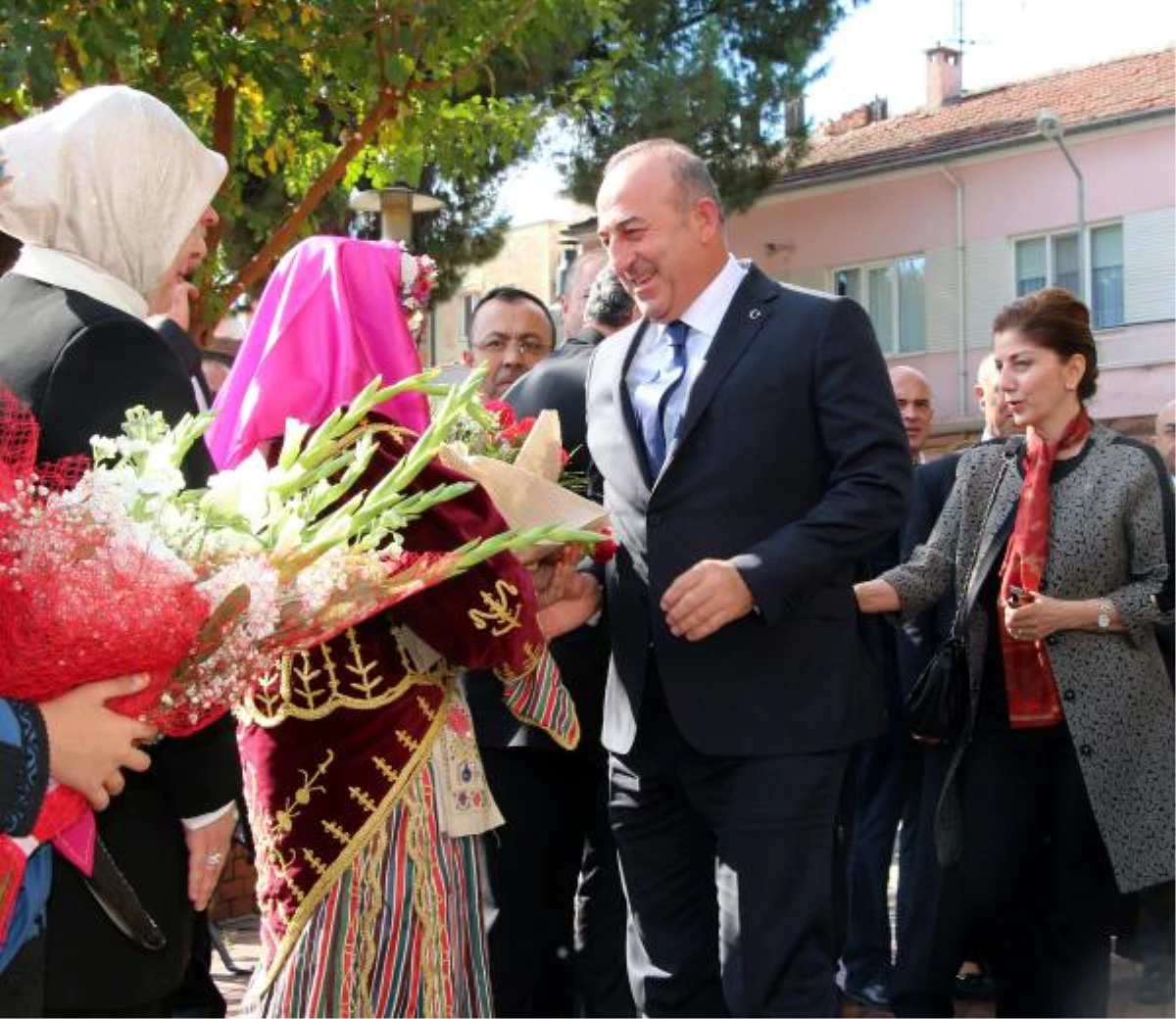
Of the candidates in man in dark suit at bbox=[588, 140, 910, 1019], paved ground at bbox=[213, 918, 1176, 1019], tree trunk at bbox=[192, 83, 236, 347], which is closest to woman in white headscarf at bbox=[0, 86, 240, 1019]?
man in dark suit at bbox=[588, 140, 910, 1019]

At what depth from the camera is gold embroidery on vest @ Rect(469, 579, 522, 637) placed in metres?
3.72

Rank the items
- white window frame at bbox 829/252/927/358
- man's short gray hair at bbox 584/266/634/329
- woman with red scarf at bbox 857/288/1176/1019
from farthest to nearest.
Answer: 1. white window frame at bbox 829/252/927/358
2. man's short gray hair at bbox 584/266/634/329
3. woman with red scarf at bbox 857/288/1176/1019

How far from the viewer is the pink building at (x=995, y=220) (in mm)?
29281

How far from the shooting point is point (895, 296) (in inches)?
1308

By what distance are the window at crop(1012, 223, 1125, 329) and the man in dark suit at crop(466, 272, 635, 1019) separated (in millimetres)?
25744

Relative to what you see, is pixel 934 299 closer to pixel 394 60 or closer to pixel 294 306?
pixel 394 60

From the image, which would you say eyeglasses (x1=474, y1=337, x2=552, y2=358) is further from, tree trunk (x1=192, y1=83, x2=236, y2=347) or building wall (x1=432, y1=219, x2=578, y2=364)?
building wall (x1=432, y1=219, x2=578, y2=364)

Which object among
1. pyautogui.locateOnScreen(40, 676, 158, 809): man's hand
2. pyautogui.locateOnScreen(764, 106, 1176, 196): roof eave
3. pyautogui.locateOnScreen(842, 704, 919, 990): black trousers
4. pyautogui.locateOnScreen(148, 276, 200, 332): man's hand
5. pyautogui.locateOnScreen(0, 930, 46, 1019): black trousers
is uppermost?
pyautogui.locateOnScreen(764, 106, 1176, 196): roof eave

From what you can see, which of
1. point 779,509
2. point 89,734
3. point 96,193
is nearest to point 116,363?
point 96,193

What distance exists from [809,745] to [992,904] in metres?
1.62

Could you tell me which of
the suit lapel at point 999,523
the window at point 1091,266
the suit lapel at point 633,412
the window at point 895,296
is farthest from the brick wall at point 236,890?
the window at point 895,296

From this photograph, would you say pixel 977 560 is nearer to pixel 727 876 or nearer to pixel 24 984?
pixel 727 876

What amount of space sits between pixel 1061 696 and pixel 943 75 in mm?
33289

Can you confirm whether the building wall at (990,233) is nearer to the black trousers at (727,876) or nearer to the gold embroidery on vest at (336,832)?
the black trousers at (727,876)
